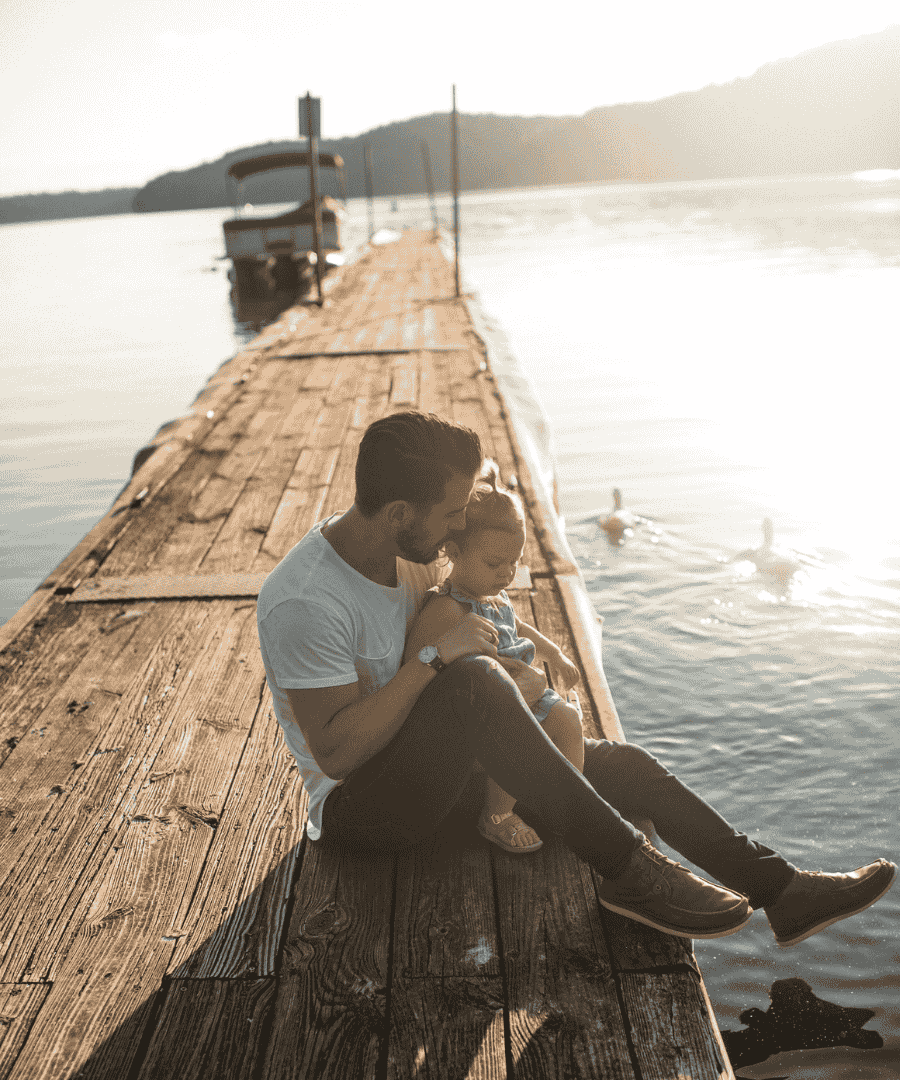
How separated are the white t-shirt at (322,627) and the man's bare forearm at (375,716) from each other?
0.08m

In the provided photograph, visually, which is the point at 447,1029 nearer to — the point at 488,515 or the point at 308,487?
the point at 488,515

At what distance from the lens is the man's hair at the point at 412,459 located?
7.07 feet

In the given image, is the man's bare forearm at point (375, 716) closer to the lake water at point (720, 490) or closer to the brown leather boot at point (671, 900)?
the brown leather boot at point (671, 900)

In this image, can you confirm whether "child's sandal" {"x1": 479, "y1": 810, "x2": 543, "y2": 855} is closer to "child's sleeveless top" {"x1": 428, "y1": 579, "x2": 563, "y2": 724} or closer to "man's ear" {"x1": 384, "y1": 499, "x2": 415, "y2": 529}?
"child's sleeveless top" {"x1": 428, "y1": 579, "x2": 563, "y2": 724}

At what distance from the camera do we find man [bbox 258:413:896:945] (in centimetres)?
219

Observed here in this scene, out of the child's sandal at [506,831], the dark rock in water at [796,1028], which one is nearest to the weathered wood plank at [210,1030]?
the child's sandal at [506,831]

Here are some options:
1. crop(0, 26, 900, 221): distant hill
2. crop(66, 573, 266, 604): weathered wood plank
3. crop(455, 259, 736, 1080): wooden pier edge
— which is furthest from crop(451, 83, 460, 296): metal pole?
crop(0, 26, 900, 221): distant hill

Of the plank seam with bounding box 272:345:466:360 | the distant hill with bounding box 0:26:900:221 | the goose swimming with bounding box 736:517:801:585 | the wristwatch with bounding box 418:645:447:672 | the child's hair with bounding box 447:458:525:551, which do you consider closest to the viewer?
the wristwatch with bounding box 418:645:447:672

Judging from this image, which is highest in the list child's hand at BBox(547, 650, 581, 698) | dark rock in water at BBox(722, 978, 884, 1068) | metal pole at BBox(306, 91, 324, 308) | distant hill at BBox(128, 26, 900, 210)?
distant hill at BBox(128, 26, 900, 210)

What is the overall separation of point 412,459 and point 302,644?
50 centimetres

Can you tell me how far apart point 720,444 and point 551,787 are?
9.39m

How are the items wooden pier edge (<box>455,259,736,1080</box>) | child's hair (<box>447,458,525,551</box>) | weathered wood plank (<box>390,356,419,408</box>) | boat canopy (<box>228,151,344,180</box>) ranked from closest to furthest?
child's hair (<box>447,458,525,551</box>) → wooden pier edge (<box>455,259,736,1080</box>) → weathered wood plank (<box>390,356,419,408</box>) → boat canopy (<box>228,151,344,180</box>)

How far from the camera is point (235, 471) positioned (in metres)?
6.28

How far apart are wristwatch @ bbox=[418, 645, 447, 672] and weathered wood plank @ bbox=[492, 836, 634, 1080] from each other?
0.66m
